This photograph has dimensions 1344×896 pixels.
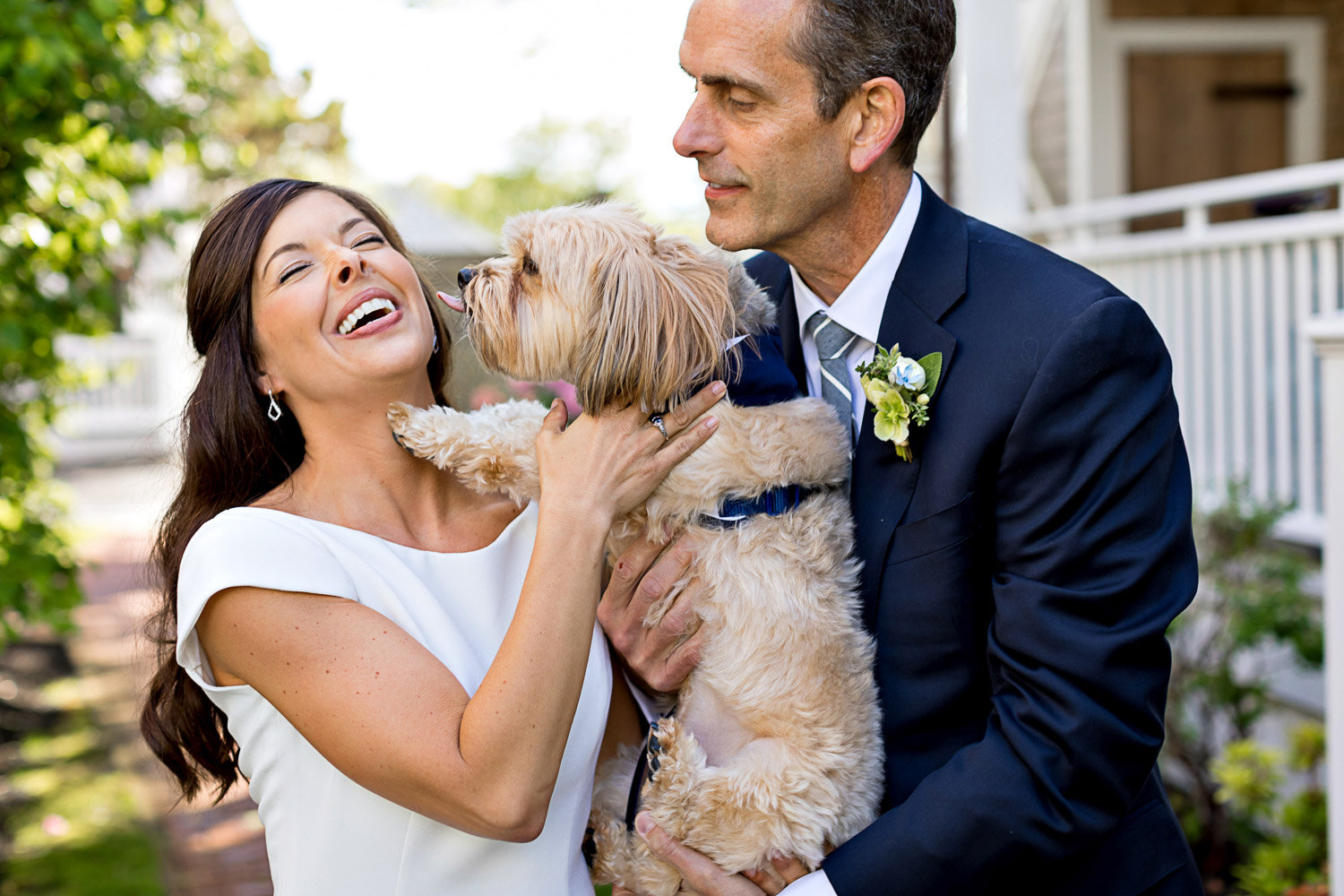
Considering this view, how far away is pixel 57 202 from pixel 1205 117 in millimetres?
9612

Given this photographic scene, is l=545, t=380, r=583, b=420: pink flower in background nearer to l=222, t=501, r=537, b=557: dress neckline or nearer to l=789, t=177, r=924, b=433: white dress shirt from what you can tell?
l=222, t=501, r=537, b=557: dress neckline

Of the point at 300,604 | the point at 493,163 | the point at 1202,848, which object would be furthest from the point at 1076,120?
the point at 493,163

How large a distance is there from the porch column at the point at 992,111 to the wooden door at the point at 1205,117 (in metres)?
3.44

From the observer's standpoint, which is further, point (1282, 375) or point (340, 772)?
point (1282, 375)

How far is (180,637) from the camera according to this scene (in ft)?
6.89

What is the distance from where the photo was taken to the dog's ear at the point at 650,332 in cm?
248

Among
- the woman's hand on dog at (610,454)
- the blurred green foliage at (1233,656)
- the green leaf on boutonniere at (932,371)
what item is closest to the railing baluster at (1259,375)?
the blurred green foliage at (1233,656)

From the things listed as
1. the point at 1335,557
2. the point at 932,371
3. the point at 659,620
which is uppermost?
the point at 932,371

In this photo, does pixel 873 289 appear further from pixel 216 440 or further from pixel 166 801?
pixel 166 801

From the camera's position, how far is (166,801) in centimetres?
636

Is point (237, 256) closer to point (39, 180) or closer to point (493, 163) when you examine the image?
point (39, 180)

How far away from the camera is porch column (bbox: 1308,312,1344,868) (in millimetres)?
3279

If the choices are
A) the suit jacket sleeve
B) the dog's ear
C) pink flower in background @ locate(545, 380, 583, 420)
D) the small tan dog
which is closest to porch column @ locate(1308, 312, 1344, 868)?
the suit jacket sleeve

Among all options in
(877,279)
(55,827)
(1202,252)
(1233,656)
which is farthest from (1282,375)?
(55,827)
